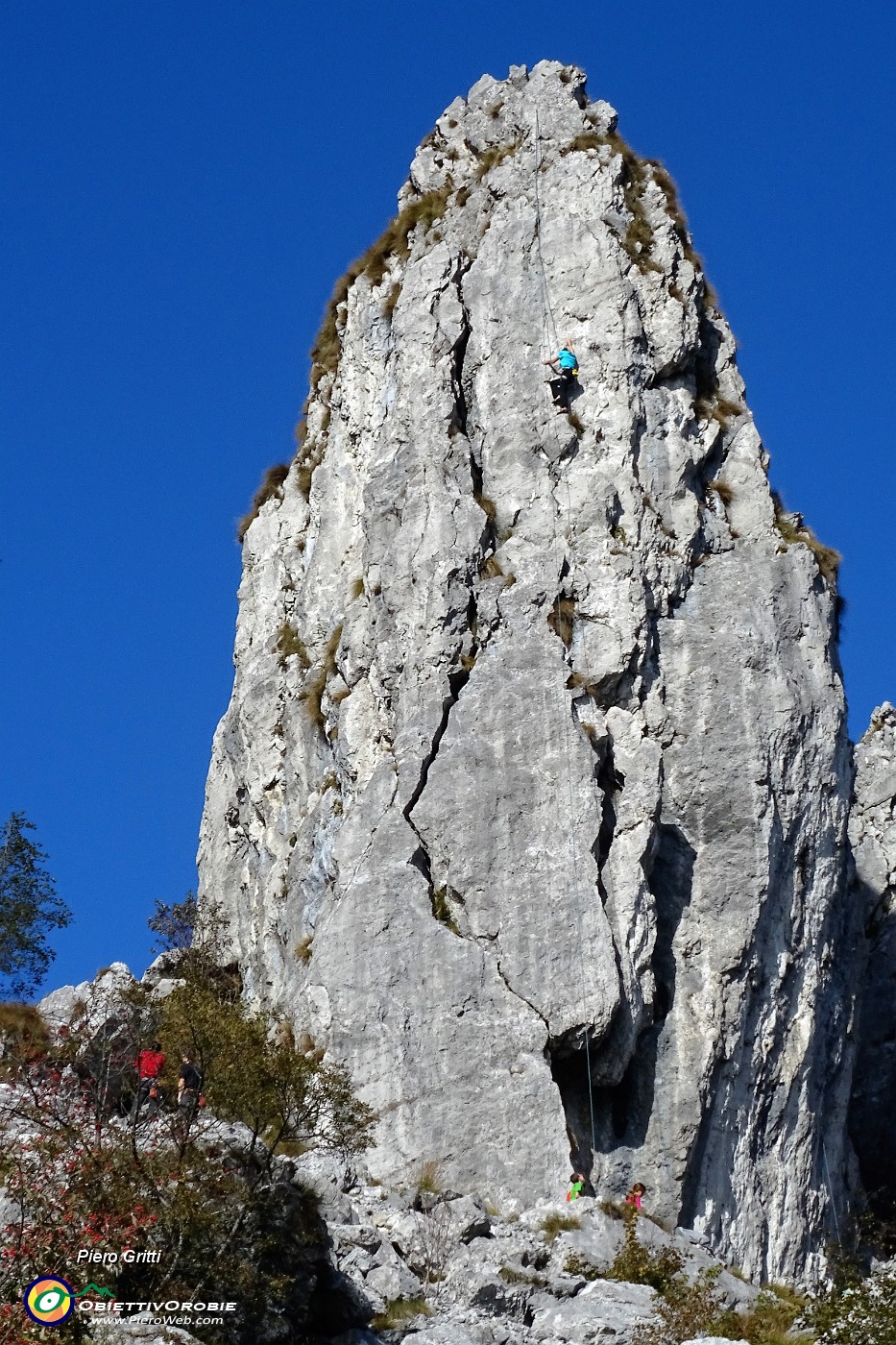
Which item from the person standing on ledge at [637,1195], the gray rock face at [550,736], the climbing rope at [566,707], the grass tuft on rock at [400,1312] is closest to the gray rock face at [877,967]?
the gray rock face at [550,736]

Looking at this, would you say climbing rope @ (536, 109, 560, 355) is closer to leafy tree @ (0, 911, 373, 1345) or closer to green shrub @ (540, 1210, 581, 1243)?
green shrub @ (540, 1210, 581, 1243)

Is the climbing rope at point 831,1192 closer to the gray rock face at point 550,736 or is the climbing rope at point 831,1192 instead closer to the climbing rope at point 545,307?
the gray rock face at point 550,736

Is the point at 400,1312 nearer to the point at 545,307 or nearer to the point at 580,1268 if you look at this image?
the point at 580,1268

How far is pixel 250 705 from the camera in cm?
4978

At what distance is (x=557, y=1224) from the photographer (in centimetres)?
3612

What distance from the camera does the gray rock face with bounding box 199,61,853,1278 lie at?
39.7 metres

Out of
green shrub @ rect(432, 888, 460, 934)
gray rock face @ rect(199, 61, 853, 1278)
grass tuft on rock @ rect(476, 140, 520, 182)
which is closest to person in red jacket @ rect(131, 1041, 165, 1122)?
gray rock face @ rect(199, 61, 853, 1278)

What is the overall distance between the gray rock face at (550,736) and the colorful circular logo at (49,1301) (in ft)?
40.9

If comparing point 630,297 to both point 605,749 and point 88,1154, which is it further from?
point 88,1154

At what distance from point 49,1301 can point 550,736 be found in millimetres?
18828

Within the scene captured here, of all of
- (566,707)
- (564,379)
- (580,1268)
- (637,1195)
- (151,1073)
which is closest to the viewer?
(151,1073)

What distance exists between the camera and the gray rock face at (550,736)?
130 feet

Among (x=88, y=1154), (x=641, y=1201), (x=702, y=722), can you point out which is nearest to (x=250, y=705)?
(x=702, y=722)

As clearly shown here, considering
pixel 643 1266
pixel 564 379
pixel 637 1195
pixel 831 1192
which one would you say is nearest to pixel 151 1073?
pixel 643 1266
